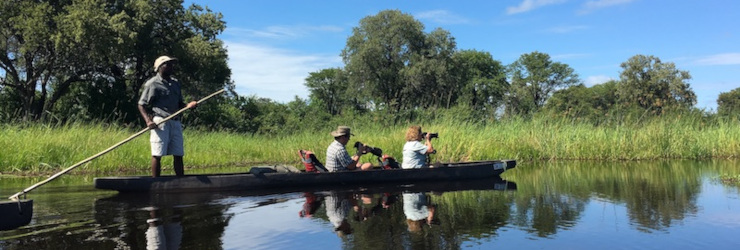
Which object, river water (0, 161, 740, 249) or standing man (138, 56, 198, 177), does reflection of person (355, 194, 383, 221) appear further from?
standing man (138, 56, 198, 177)

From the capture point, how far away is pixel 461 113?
14875 mm

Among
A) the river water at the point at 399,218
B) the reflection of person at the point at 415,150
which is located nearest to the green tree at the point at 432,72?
the reflection of person at the point at 415,150

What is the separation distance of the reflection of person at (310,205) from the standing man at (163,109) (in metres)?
1.92

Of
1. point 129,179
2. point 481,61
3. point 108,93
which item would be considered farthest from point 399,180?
point 481,61

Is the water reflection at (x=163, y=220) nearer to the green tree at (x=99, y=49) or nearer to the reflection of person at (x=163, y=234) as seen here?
the reflection of person at (x=163, y=234)

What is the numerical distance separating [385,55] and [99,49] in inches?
1043

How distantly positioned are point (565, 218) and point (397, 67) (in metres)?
40.9

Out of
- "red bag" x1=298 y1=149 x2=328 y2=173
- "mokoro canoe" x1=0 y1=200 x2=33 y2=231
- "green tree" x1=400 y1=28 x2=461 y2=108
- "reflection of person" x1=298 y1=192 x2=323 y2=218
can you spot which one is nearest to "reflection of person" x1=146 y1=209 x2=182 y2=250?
"mokoro canoe" x1=0 y1=200 x2=33 y2=231

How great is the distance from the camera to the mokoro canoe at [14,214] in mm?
4328

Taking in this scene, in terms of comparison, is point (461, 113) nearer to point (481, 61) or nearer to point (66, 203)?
point (66, 203)

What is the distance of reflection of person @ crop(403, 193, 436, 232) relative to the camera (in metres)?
4.72

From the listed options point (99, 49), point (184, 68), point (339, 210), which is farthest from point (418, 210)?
point (184, 68)

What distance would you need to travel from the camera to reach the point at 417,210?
5477 millimetres

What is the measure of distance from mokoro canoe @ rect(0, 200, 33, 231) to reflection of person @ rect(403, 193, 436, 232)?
3368 millimetres
